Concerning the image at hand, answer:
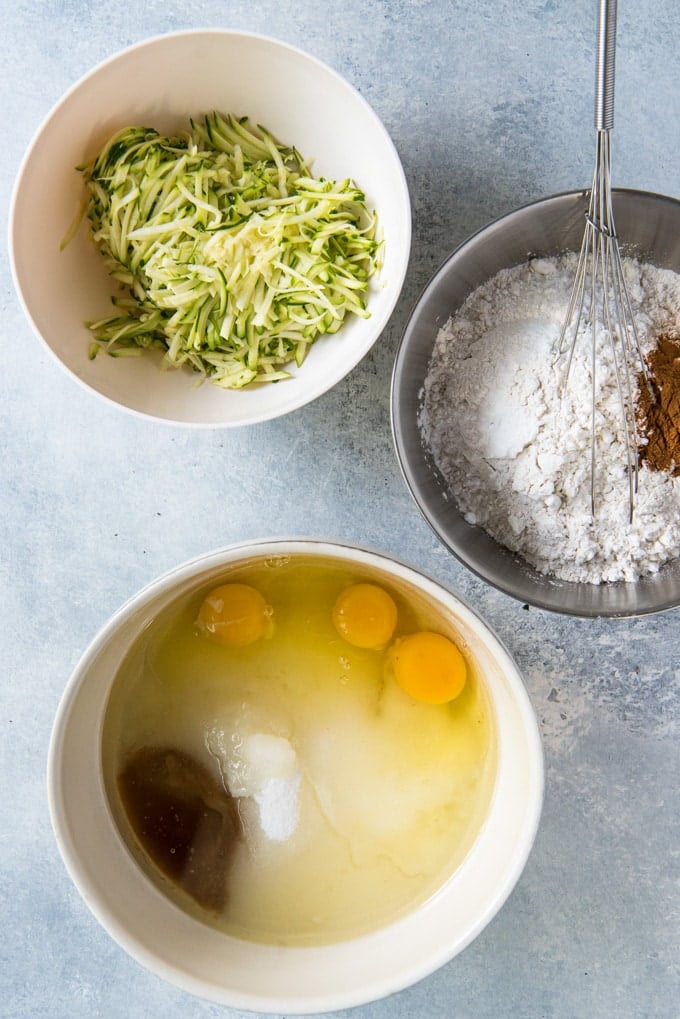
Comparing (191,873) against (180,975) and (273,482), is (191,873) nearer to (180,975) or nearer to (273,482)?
(180,975)

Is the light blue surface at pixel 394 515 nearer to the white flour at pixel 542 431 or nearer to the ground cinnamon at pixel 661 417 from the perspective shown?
the white flour at pixel 542 431

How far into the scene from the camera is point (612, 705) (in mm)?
1187

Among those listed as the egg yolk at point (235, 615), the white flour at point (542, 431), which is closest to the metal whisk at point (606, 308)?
the white flour at point (542, 431)

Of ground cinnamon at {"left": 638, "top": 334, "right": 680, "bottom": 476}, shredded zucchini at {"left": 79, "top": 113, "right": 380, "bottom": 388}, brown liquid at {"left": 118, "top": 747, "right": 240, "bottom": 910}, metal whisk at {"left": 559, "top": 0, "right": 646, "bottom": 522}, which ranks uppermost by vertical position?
shredded zucchini at {"left": 79, "top": 113, "right": 380, "bottom": 388}

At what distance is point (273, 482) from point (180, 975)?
0.63 m

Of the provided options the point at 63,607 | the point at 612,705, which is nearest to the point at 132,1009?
the point at 63,607

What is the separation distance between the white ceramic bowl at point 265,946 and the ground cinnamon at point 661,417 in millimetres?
323

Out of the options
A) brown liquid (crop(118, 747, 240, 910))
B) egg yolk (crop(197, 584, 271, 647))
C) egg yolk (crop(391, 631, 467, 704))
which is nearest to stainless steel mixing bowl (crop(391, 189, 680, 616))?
egg yolk (crop(391, 631, 467, 704))

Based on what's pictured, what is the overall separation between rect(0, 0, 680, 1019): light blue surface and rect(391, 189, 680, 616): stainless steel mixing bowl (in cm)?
9

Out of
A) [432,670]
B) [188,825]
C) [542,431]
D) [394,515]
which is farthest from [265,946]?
[542,431]

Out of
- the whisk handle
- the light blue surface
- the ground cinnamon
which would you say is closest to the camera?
the whisk handle

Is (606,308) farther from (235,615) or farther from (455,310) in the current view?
(235,615)

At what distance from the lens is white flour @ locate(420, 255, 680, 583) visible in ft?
3.41

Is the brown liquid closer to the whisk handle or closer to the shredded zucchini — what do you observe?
the shredded zucchini
